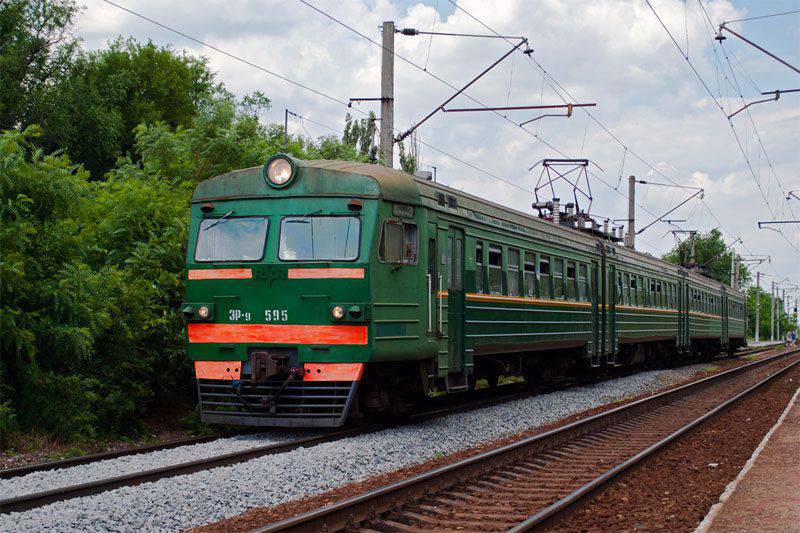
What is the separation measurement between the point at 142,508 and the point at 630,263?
18.9m

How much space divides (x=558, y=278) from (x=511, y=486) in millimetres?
9320

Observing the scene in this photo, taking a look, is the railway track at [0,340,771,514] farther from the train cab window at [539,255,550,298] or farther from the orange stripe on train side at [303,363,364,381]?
the train cab window at [539,255,550,298]

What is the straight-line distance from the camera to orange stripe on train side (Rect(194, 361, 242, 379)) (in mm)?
10828

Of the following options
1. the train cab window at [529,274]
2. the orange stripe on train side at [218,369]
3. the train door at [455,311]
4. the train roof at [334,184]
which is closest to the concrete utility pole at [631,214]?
the train cab window at [529,274]

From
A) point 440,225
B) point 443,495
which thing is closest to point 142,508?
point 443,495

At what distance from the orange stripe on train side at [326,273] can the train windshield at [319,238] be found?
137mm

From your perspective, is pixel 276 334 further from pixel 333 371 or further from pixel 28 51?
pixel 28 51

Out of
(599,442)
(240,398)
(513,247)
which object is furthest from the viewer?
(513,247)

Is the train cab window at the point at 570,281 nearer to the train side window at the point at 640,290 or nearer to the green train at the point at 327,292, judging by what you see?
the green train at the point at 327,292

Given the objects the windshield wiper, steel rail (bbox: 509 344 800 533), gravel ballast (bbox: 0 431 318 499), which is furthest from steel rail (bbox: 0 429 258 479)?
steel rail (bbox: 509 344 800 533)

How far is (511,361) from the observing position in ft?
52.4

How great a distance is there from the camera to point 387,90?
56.9 ft

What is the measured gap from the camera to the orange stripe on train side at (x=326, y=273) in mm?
10523

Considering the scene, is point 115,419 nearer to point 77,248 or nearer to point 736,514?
point 77,248
